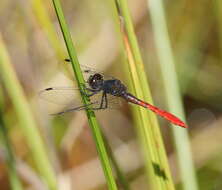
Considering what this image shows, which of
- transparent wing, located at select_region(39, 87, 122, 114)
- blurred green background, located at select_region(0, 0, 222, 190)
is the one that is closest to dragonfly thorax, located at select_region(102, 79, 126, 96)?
transparent wing, located at select_region(39, 87, 122, 114)

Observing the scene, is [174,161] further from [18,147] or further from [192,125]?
[18,147]

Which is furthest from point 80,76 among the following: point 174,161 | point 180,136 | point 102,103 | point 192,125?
point 192,125

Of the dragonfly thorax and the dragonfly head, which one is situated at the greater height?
the dragonfly head

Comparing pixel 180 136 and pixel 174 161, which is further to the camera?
pixel 174 161

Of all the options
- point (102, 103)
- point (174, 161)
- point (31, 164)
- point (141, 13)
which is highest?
point (141, 13)

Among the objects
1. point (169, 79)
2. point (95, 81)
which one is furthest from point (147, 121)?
point (95, 81)

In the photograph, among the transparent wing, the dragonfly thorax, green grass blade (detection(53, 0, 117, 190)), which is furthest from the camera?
the dragonfly thorax

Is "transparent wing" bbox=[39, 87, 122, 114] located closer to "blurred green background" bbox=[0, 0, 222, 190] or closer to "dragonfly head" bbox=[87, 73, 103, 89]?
"dragonfly head" bbox=[87, 73, 103, 89]

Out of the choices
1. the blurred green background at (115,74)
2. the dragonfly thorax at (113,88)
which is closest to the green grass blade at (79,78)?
the dragonfly thorax at (113,88)
